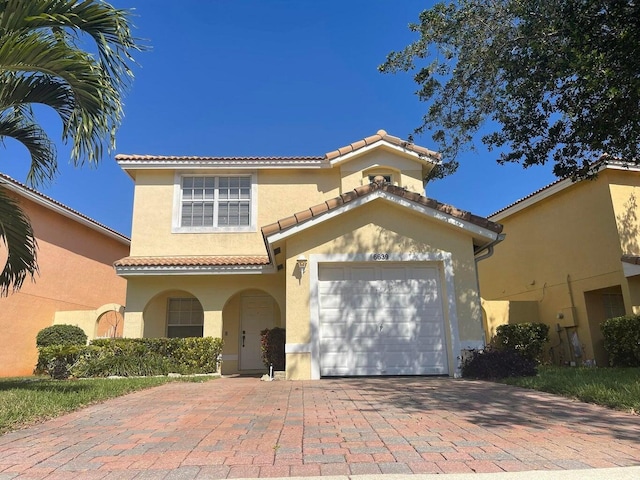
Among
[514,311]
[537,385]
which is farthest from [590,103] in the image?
[514,311]

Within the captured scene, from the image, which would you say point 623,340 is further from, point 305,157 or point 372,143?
point 305,157

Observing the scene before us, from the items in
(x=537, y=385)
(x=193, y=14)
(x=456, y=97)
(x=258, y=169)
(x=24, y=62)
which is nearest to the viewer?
(x=24, y=62)

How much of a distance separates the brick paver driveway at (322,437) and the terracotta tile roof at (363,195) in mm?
4366

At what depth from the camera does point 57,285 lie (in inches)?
639

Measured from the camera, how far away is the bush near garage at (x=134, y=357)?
38.4 ft

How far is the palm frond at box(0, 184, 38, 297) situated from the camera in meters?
7.85

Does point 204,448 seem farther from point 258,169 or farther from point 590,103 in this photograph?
point 258,169

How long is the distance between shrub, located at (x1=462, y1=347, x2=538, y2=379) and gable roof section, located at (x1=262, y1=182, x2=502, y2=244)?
9.01 ft

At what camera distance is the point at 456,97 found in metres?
11.6

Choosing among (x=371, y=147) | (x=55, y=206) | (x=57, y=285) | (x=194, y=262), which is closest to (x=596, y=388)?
(x=371, y=147)

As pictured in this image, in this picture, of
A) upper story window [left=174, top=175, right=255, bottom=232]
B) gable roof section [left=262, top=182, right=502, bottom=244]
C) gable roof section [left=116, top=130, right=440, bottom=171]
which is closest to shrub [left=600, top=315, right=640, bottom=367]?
gable roof section [left=262, top=182, right=502, bottom=244]

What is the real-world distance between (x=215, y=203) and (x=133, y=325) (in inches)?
182

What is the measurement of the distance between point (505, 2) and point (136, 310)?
12764mm

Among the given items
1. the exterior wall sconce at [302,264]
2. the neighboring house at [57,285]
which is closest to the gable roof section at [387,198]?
the exterior wall sconce at [302,264]
